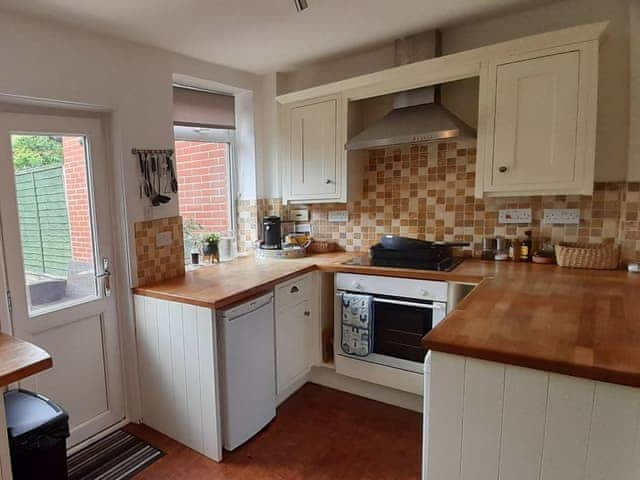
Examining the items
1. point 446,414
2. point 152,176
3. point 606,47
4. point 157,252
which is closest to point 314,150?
point 152,176

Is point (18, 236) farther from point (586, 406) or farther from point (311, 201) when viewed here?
point (586, 406)

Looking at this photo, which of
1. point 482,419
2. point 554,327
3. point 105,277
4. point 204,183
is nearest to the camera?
point 482,419

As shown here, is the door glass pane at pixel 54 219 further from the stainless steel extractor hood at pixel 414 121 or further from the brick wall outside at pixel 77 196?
the stainless steel extractor hood at pixel 414 121

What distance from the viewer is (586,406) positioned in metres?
1.03

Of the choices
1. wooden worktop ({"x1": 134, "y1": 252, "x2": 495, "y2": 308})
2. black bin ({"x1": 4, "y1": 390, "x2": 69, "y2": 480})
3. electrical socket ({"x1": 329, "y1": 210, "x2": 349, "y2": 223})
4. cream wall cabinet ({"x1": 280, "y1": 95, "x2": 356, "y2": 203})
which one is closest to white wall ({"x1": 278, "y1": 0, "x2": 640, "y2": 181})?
wooden worktop ({"x1": 134, "y1": 252, "x2": 495, "y2": 308})

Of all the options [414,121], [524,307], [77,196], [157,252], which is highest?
[414,121]

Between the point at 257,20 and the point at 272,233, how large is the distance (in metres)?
1.45

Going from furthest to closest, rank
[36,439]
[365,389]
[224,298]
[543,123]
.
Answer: [365,389], [543,123], [224,298], [36,439]

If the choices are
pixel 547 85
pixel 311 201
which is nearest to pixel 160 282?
pixel 311 201

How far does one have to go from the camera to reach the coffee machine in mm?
2986

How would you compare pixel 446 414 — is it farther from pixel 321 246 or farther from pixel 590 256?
pixel 321 246

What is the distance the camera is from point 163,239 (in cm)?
243

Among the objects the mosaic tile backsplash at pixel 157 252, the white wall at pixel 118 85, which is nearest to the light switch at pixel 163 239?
the mosaic tile backsplash at pixel 157 252

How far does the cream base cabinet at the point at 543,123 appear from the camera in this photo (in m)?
1.92
